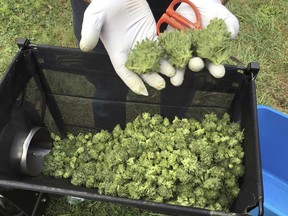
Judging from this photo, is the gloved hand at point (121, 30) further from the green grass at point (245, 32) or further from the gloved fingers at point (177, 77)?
the green grass at point (245, 32)

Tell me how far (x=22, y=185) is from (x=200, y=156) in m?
0.58

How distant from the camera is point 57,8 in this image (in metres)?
2.66

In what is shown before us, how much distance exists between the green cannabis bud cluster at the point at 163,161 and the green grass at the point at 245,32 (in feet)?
3.11

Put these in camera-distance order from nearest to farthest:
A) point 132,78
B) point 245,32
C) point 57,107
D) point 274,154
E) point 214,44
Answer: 1. point 214,44
2. point 132,78
3. point 57,107
4. point 274,154
5. point 245,32

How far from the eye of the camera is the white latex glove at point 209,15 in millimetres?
1162

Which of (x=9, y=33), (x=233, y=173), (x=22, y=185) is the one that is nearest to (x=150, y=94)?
(x=233, y=173)

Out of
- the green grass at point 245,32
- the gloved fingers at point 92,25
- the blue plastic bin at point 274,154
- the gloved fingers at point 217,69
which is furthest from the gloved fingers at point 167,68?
the green grass at point 245,32

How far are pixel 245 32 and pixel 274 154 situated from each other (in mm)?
1012

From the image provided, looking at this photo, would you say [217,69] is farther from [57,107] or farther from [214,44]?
[57,107]

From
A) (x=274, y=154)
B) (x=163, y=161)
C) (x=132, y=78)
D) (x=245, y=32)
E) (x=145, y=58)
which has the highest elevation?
(x=145, y=58)

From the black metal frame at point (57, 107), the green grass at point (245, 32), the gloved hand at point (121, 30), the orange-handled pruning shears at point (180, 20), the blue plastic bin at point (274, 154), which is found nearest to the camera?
the black metal frame at point (57, 107)

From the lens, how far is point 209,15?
131 cm

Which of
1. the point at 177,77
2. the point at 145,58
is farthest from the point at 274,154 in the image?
the point at 145,58

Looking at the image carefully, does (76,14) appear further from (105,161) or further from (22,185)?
(22,185)
